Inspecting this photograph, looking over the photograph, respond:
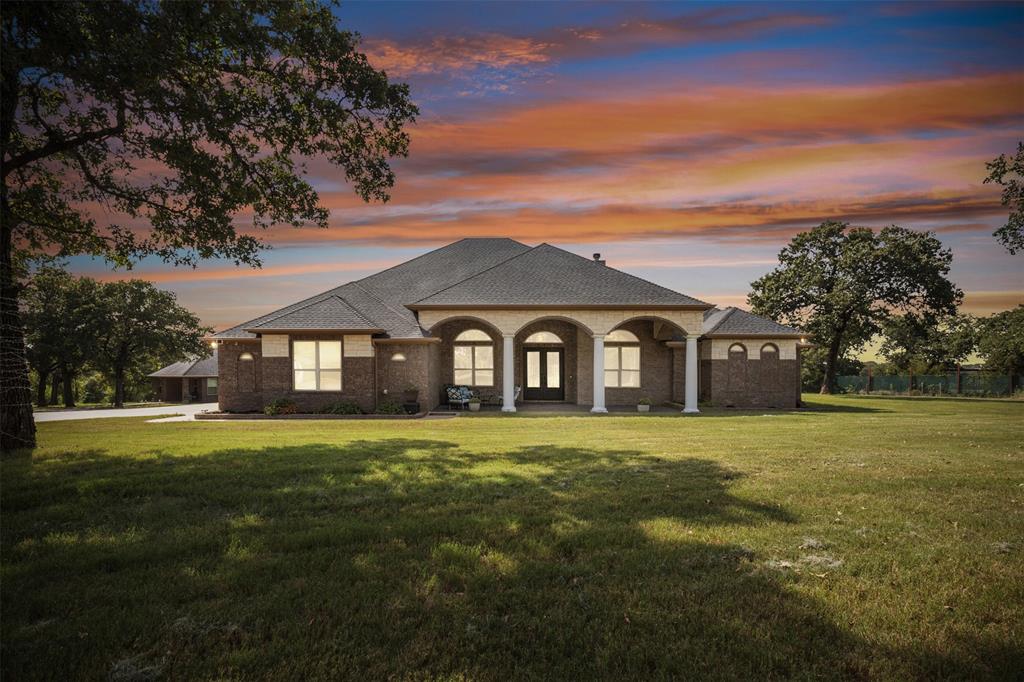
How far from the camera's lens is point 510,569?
4562 millimetres

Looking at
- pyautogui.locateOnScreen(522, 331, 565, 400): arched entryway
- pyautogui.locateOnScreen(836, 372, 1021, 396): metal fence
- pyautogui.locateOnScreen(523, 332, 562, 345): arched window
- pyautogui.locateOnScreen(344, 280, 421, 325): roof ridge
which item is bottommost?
pyautogui.locateOnScreen(836, 372, 1021, 396): metal fence

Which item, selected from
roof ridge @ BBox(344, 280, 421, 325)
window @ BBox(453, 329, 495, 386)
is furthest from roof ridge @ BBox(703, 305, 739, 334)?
roof ridge @ BBox(344, 280, 421, 325)

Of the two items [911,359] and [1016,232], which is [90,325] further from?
[911,359]

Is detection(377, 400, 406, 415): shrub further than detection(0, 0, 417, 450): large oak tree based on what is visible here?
Yes

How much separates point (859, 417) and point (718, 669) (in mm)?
19216

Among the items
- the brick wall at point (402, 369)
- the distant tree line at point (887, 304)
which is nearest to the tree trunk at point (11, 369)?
the brick wall at point (402, 369)

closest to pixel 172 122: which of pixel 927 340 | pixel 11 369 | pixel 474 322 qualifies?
pixel 11 369

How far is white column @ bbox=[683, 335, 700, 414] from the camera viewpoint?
21344mm

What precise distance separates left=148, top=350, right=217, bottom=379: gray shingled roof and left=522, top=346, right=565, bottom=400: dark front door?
26082 mm

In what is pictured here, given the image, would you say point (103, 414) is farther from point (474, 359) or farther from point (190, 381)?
point (474, 359)

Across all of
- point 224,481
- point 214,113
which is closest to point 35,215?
point 214,113

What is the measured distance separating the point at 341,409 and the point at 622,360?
41.8ft

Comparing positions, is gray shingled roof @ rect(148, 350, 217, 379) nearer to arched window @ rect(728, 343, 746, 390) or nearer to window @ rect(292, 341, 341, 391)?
window @ rect(292, 341, 341, 391)

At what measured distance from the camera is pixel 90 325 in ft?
125
